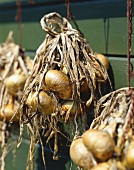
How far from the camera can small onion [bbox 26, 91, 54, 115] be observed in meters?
1.31

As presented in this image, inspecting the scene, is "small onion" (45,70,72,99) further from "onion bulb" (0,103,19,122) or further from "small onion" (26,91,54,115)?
"onion bulb" (0,103,19,122)

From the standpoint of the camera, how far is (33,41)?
1.96 m

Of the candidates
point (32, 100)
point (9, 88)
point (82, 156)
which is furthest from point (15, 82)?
point (82, 156)

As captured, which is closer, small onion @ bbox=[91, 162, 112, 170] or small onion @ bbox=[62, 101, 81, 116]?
Result: small onion @ bbox=[91, 162, 112, 170]

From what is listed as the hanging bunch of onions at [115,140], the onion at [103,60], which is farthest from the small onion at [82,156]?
the onion at [103,60]

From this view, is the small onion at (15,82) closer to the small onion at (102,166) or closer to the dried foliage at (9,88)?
the dried foliage at (9,88)

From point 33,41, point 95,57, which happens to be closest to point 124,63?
point 95,57

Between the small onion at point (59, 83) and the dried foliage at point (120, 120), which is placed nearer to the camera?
the dried foliage at point (120, 120)

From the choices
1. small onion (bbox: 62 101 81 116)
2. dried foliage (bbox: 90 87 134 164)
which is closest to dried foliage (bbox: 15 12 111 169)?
small onion (bbox: 62 101 81 116)

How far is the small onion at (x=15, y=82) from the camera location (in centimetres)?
164

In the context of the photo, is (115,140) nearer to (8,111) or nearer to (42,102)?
(42,102)

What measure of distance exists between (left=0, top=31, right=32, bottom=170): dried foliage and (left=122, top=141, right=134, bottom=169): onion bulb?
2.29ft

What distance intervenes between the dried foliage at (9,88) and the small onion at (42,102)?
12.3 inches

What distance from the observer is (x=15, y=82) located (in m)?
1.64
